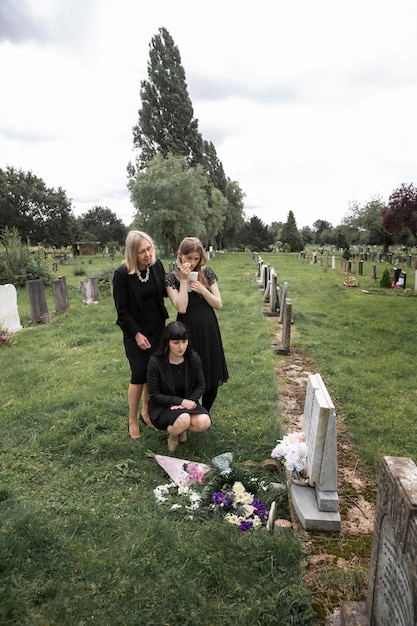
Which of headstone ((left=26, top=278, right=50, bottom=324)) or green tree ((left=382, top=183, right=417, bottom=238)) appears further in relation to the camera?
green tree ((left=382, top=183, right=417, bottom=238))

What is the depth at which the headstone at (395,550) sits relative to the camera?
151 cm

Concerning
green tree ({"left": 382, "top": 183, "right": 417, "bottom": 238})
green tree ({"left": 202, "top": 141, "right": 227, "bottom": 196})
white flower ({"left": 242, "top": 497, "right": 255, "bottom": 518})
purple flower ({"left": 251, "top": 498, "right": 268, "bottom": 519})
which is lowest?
purple flower ({"left": 251, "top": 498, "right": 268, "bottom": 519})

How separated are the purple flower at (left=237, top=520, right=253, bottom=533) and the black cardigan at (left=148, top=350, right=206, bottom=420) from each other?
118 cm

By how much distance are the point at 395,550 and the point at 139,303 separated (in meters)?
2.69

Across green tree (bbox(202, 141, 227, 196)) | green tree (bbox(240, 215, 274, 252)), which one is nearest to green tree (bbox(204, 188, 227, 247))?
green tree (bbox(202, 141, 227, 196))

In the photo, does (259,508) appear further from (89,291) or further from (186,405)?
(89,291)

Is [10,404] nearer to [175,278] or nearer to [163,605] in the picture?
[175,278]

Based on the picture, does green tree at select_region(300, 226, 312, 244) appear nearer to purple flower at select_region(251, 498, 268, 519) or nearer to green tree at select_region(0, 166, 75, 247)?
green tree at select_region(0, 166, 75, 247)

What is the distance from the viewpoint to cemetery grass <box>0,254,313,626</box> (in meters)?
2.14

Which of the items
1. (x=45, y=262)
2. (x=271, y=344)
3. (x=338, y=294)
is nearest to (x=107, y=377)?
(x=271, y=344)

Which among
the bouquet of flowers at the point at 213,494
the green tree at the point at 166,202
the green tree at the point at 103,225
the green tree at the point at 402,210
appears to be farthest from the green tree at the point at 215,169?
the bouquet of flowers at the point at 213,494

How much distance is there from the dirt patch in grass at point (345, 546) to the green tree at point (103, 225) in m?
74.4

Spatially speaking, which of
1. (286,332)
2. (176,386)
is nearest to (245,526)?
(176,386)

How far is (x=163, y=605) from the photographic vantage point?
215 cm
